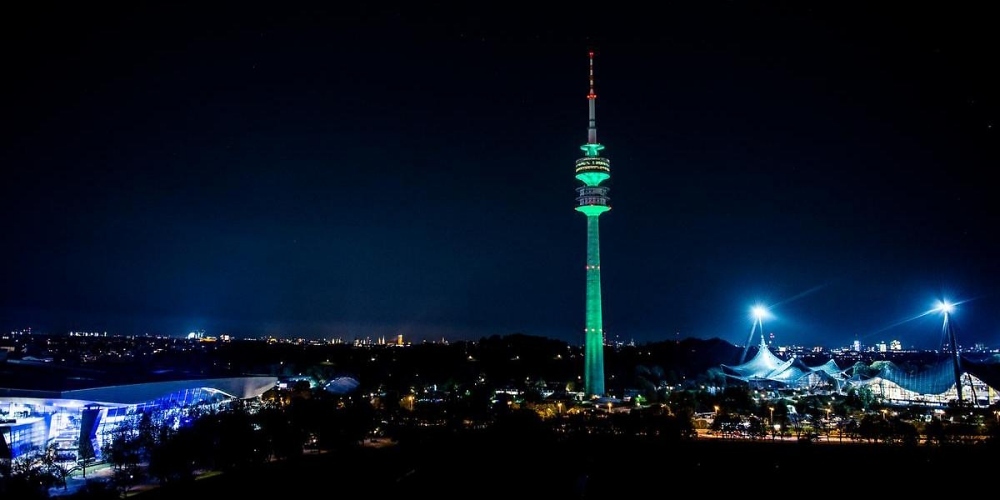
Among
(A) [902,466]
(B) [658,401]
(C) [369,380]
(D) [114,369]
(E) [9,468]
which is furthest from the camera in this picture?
(C) [369,380]

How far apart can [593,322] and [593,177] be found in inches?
539

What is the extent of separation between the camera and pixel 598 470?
34.9 metres

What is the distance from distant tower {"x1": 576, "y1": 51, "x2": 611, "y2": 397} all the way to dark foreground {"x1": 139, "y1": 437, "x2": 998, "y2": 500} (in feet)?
97.1

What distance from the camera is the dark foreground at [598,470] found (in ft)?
100

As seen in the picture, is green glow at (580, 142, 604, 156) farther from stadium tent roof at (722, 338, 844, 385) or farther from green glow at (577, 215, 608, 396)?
stadium tent roof at (722, 338, 844, 385)

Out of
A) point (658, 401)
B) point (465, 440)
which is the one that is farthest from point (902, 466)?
point (658, 401)

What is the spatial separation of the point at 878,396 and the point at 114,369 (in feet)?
188

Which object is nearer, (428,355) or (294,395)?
(294,395)

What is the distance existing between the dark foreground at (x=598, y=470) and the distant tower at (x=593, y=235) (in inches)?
1166

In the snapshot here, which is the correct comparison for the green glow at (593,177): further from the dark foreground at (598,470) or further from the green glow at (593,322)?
the dark foreground at (598,470)

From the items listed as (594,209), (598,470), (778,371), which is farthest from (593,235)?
(598,470)

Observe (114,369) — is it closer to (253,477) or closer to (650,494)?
(253,477)

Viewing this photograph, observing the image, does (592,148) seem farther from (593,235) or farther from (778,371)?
(778,371)

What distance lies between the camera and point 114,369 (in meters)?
51.9
